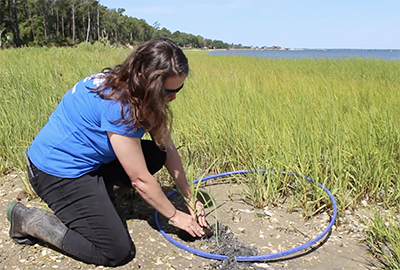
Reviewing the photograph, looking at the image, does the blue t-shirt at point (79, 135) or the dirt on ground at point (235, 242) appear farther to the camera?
the dirt on ground at point (235, 242)

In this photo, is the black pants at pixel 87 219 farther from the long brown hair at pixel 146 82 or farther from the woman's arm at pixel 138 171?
the long brown hair at pixel 146 82

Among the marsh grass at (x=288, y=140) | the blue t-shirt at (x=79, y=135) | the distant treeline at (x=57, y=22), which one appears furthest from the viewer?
the distant treeline at (x=57, y=22)

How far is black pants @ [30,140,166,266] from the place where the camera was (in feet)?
5.47

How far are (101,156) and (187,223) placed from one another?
0.54 metres

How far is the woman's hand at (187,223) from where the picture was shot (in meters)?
1.75

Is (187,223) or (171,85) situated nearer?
(171,85)

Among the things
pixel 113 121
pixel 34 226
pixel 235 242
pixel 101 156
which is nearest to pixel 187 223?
pixel 235 242

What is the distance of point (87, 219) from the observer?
169cm

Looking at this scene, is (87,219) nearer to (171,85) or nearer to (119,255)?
(119,255)


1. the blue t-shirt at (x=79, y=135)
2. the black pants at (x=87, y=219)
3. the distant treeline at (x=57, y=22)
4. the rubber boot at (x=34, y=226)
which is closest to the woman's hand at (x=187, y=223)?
the black pants at (x=87, y=219)

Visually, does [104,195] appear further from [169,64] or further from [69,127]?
[169,64]

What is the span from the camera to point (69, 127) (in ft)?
5.38

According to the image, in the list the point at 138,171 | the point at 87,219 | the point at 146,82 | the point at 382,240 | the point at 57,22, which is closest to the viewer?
the point at 146,82

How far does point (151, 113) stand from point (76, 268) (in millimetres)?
845
